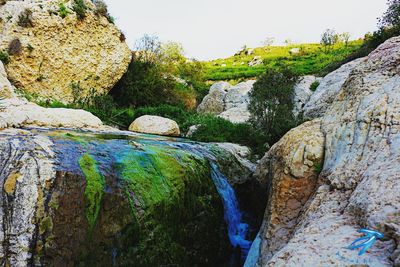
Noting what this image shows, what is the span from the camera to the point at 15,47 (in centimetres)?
1291

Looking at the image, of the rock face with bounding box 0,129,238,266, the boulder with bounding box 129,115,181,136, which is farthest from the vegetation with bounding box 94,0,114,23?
the rock face with bounding box 0,129,238,266

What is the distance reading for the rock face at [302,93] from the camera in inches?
510

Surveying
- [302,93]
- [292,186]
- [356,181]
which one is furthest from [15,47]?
[356,181]

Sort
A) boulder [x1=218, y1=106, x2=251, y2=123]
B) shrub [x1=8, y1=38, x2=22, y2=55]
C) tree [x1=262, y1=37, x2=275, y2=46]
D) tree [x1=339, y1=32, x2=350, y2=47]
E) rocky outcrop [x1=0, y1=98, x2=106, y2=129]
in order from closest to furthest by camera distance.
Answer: rocky outcrop [x1=0, y1=98, x2=106, y2=129] → shrub [x1=8, y1=38, x2=22, y2=55] → boulder [x1=218, y1=106, x2=251, y2=123] → tree [x1=339, y1=32, x2=350, y2=47] → tree [x1=262, y1=37, x2=275, y2=46]

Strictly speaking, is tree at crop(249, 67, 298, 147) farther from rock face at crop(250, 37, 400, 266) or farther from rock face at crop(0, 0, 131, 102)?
rock face at crop(0, 0, 131, 102)

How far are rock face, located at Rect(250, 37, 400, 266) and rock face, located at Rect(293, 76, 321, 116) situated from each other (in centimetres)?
794

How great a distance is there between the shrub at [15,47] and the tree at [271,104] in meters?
9.26

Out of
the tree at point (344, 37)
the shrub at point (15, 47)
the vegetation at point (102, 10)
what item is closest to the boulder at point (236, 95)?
the vegetation at point (102, 10)

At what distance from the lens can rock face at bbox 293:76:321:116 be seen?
42.5ft

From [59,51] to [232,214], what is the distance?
439 inches

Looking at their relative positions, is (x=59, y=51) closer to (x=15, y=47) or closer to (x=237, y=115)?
(x=15, y=47)

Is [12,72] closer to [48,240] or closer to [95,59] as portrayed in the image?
[95,59]

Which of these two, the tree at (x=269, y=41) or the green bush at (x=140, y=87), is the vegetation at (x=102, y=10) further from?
the tree at (x=269, y=41)

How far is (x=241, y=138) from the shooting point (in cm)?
1097
